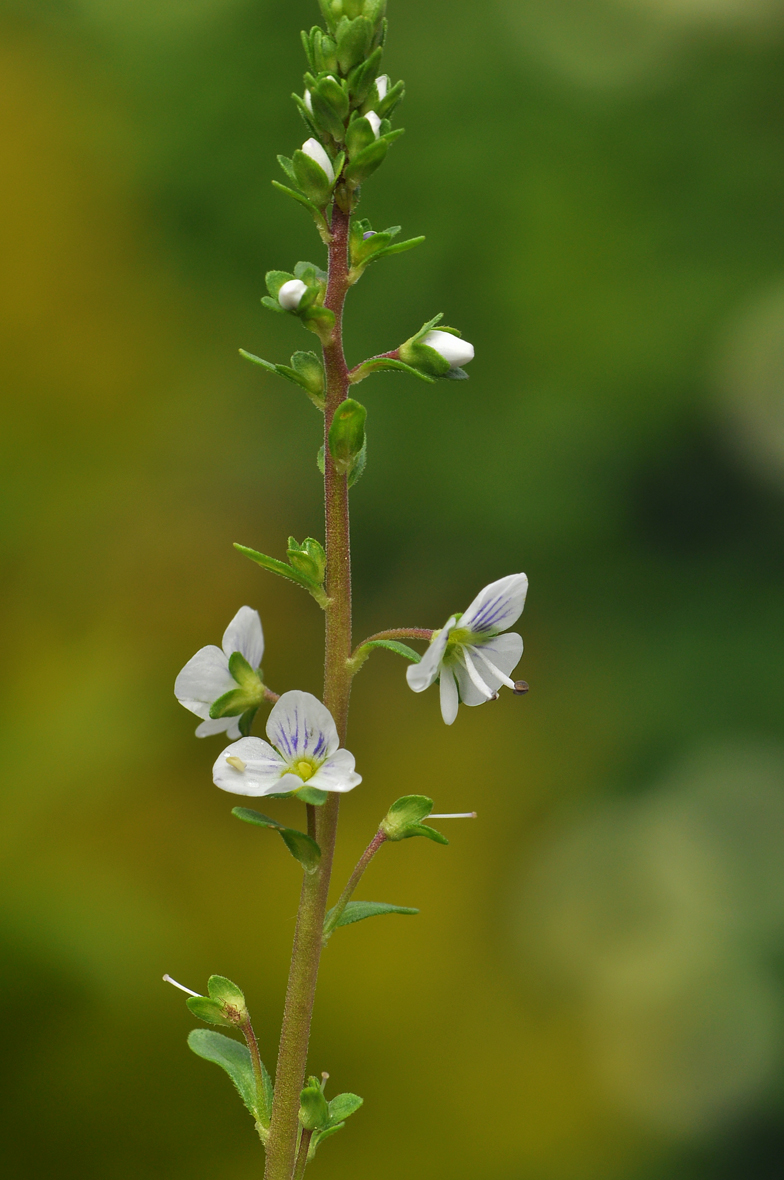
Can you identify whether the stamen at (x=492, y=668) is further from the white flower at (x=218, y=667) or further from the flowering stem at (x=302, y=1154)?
the flowering stem at (x=302, y=1154)

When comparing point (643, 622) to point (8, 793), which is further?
point (643, 622)

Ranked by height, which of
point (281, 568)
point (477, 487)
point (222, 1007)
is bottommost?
point (477, 487)

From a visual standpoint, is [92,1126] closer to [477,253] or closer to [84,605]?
[84,605]

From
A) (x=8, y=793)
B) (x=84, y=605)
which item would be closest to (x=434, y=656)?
(x=8, y=793)

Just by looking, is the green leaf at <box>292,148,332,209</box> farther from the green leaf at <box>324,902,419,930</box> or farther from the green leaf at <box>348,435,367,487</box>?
the green leaf at <box>324,902,419,930</box>

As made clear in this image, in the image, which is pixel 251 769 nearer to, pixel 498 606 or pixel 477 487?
pixel 498 606

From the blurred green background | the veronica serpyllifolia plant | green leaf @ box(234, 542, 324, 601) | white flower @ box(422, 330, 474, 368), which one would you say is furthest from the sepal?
the blurred green background

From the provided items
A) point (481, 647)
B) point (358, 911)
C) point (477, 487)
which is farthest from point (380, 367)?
point (477, 487)
